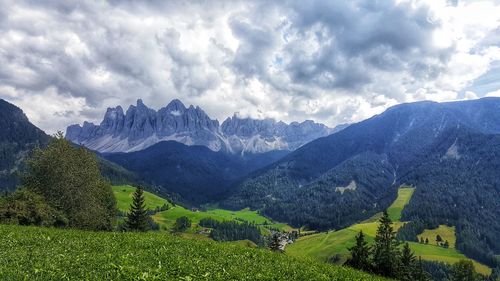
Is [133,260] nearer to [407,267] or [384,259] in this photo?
[384,259]

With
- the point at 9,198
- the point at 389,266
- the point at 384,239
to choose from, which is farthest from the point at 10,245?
the point at 384,239

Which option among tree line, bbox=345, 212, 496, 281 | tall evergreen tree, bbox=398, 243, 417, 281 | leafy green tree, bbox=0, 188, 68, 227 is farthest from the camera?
tall evergreen tree, bbox=398, 243, 417, 281

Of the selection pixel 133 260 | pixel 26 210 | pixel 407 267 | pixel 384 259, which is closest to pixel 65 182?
pixel 26 210

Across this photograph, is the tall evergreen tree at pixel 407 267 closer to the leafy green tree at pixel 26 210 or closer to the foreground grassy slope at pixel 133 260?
the foreground grassy slope at pixel 133 260

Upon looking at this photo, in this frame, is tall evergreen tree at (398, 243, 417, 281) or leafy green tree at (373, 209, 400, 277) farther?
tall evergreen tree at (398, 243, 417, 281)

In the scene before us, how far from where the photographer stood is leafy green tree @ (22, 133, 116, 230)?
82.9m

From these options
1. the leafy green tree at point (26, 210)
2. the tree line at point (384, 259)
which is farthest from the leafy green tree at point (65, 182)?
the tree line at point (384, 259)

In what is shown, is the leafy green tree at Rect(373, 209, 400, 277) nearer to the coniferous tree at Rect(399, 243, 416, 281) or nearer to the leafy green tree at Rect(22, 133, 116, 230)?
the coniferous tree at Rect(399, 243, 416, 281)

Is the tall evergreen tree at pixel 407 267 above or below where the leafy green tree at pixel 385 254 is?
below

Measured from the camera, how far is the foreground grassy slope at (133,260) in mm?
23234

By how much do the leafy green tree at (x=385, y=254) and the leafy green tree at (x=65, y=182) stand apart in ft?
191

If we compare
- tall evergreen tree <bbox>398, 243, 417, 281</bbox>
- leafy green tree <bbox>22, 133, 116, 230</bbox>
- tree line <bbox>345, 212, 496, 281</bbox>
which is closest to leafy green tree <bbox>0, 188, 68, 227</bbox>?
leafy green tree <bbox>22, 133, 116, 230</bbox>

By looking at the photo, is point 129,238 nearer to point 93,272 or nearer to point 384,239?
point 93,272

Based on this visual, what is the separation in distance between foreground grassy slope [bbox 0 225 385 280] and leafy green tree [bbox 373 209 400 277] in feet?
144
